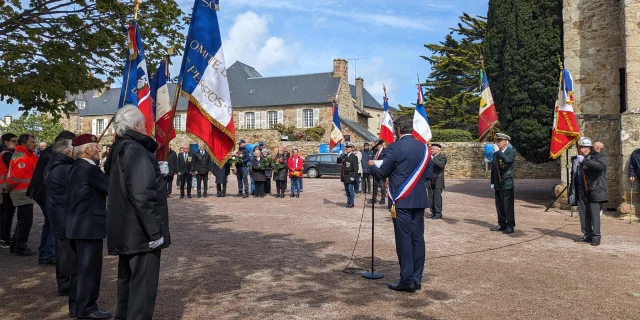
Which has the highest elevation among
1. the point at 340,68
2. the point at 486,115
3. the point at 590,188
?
the point at 340,68

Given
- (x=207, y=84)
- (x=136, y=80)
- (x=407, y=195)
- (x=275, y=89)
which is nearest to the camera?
(x=207, y=84)

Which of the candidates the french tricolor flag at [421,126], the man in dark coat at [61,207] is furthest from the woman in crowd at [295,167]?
the man in dark coat at [61,207]

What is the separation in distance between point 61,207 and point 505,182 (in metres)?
7.69

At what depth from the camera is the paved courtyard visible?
4918 millimetres

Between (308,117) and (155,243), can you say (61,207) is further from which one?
(308,117)

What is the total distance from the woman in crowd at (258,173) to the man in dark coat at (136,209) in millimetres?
13155

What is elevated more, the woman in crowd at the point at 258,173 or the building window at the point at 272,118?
the building window at the point at 272,118

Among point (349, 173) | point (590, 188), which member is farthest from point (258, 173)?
point (590, 188)

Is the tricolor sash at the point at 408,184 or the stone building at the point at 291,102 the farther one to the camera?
the stone building at the point at 291,102

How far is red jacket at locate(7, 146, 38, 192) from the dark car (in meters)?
21.4

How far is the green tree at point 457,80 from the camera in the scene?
3706cm

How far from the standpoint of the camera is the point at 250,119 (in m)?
48.4

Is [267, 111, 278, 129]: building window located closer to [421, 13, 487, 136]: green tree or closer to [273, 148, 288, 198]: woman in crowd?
[421, 13, 487, 136]: green tree

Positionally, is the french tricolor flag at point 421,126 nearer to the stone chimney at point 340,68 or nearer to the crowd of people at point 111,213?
the crowd of people at point 111,213
